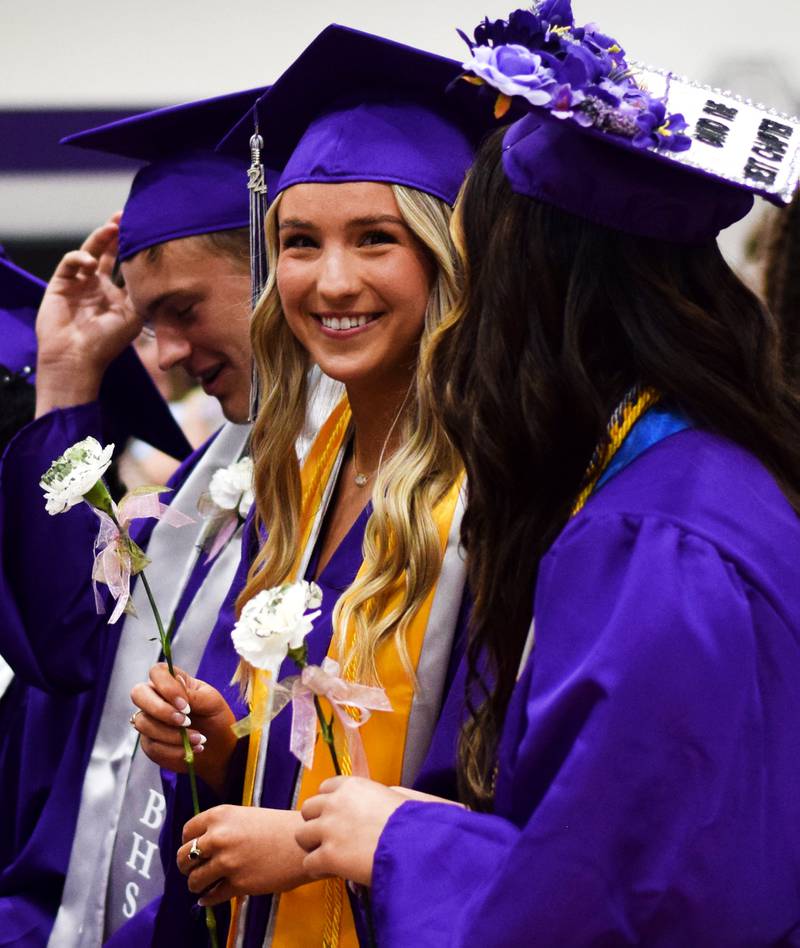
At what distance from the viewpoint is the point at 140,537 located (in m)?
2.65

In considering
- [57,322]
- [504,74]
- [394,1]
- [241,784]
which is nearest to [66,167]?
[394,1]

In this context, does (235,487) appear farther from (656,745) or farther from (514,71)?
(656,745)

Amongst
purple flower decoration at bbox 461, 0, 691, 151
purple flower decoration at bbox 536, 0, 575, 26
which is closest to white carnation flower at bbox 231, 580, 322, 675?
purple flower decoration at bbox 461, 0, 691, 151

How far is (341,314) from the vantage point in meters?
1.90

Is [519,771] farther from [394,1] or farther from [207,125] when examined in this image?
[394,1]

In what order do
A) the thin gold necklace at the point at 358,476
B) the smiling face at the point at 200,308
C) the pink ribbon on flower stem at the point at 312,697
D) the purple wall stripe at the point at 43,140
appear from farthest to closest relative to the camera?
the purple wall stripe at the point at 43,140, the smiling face at the point at 200,308, the thin gold necklace at the point at 358,476, the pink ribbon on flower stem at the point at 312,697

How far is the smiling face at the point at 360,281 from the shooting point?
1.88 meters

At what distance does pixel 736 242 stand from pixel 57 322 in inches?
60.5

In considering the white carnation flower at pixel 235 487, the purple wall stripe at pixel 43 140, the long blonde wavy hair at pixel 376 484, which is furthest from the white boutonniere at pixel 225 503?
the purple wall stripe at pixel 43 140

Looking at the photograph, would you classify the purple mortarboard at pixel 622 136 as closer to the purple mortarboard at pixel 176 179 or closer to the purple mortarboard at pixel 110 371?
the purple mortarboard at pixel 176 179

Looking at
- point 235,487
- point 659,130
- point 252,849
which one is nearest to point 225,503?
point 235,487

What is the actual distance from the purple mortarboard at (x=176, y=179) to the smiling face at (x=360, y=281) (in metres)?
0.71

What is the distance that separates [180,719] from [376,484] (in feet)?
1.25

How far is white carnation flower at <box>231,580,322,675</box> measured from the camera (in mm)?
1385
